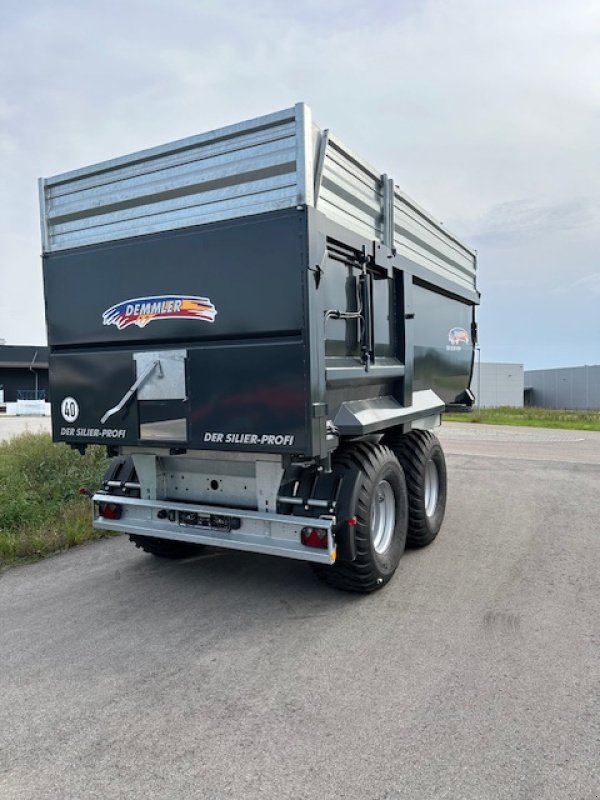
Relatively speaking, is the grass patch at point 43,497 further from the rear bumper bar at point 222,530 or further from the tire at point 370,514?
the tire at point 370,514

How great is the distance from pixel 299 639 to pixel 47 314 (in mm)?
3377

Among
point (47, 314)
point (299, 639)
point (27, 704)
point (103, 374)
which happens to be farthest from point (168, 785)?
point (47, 314)

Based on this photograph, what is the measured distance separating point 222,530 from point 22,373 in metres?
40.2

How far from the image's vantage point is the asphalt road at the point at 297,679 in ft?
8.21

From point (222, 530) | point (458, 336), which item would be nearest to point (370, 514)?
point (222, 530)

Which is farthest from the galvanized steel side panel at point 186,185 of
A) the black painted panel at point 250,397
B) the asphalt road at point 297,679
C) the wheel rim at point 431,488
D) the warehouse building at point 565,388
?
the warehouse building at point 565,388

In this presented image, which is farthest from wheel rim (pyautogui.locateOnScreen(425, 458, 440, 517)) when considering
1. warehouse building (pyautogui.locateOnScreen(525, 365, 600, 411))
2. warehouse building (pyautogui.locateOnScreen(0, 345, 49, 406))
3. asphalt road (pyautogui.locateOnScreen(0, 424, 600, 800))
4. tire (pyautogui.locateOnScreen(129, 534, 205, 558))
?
warehouse building (pyautogui.locateOnScreen(525, 365, 600, 411))

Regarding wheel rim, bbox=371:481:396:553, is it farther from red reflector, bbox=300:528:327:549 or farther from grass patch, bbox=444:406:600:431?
grass patch, bbox=444:406:600:431

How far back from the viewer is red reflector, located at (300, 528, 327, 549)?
3961 mm

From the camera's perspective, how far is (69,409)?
4.92 meters

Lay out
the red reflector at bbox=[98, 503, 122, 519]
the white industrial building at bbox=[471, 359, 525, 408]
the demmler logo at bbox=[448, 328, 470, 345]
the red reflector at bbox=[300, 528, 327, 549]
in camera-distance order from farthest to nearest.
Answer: the white industrial building at bbox=[471, 359, 525, 408], the demmler logo at bbox=[448, 328, 470, 345], the red reflector at bbox=[98, 503, 122, 519], the red reflector at bbox=[300, 528, 327, 549]

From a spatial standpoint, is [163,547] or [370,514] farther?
[163,547]

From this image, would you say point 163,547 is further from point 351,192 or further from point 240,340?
point 351,192

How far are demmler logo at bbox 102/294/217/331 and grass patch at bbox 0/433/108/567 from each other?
105 inches
